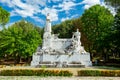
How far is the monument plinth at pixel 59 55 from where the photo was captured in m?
46.5

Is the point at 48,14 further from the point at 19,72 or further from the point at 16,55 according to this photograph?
the point at 19,72

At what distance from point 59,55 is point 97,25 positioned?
19.6m

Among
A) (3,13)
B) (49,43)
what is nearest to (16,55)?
(3,13)

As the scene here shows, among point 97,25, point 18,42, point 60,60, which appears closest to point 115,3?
point 97,25

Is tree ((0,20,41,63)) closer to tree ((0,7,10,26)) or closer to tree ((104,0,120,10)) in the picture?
tree ((0,7,10,26))

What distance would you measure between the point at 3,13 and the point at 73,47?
20.2 meters

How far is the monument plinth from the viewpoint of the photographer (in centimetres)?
4652

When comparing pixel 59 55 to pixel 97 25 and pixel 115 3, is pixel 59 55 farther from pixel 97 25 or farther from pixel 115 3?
pixel 97 25

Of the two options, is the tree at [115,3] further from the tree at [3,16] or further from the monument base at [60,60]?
the tree at [3,16]

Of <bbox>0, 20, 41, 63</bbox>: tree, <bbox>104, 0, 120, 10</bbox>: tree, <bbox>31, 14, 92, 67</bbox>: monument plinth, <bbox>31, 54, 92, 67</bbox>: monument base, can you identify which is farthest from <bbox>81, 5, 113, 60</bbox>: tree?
<bbox>0, 20, 41, 63</bbox>: tree

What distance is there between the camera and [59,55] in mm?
47344

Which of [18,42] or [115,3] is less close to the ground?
[115,3]

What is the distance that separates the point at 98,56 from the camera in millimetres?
72062

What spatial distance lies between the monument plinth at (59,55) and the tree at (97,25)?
1166 centimetres
